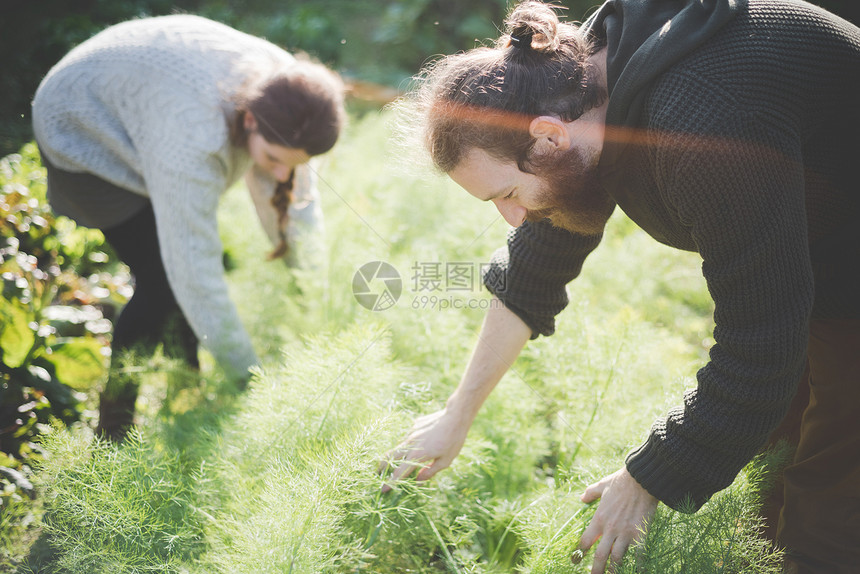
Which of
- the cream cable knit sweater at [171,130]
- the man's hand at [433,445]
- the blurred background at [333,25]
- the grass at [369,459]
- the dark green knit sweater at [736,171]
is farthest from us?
the blurred background at [333,25]

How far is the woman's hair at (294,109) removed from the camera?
6.31 feet

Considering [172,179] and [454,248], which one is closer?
[172,179]

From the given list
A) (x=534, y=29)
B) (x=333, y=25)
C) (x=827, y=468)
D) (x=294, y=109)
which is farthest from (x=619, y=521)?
(x=333, y=25)

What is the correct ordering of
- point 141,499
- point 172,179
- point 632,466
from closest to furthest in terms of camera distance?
point 632,466 → point 141,499 → point 172,179

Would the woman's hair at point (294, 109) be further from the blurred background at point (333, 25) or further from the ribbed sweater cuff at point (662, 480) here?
the blurred background at point (333, 25)

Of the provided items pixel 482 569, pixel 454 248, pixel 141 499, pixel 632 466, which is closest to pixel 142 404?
pixel 141 499

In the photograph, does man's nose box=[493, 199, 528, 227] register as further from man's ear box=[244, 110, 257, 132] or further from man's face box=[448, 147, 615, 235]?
man's ear box=[244, 110, 257, 132]

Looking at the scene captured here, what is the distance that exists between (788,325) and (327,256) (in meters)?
1.88

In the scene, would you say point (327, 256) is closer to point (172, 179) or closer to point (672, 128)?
point (172, 179)

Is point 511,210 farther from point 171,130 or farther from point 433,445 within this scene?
point 171,130

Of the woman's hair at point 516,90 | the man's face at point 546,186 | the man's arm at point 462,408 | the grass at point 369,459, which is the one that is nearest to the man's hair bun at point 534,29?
the woman's hair at point 516,90

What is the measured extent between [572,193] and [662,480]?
572mm

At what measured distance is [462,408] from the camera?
1.42m

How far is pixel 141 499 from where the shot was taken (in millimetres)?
1339
